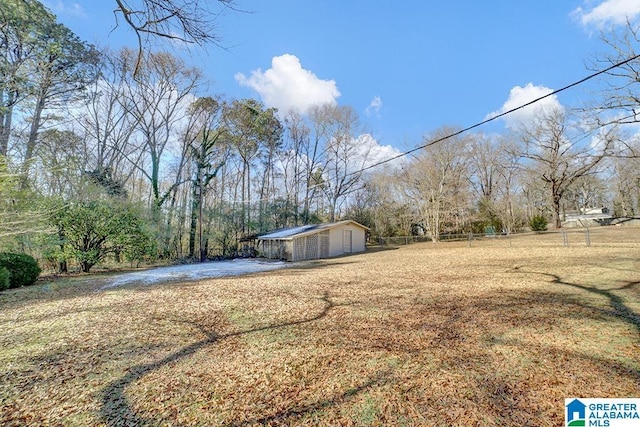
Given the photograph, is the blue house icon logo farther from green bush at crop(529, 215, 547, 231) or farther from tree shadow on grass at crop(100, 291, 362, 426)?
green bush at crop(529, 215, 547, 231)

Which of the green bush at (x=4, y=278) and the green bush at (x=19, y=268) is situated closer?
the green bush at (x=4, y=278)

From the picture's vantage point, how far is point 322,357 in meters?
3.30

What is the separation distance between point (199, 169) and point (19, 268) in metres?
11.3

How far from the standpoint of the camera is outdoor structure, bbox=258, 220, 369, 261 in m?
17.9

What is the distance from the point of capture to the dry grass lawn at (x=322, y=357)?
235cm

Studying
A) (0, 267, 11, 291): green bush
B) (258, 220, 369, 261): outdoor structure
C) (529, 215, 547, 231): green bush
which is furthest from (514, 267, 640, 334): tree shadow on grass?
(529, 215, 547, 231): green bush

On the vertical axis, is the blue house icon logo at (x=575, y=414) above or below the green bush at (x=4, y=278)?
below

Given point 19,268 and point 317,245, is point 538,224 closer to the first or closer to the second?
point 317,245

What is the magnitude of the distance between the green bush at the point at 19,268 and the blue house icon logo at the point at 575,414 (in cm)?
1246

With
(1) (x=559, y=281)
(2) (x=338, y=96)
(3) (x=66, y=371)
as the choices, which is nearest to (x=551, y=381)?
(3) (x=66, y=371)

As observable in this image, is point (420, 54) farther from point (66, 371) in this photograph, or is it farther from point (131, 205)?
point (131, 205)

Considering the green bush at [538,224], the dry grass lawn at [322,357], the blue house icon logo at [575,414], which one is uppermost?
the green bush at [538,224]

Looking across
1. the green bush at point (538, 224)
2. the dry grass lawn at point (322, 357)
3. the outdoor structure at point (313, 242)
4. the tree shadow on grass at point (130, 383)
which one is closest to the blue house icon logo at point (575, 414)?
the dry grass lawn at point (322, 357)

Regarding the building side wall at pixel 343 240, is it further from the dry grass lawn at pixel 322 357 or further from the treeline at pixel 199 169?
the dry grass lawn at pixel 322 357
